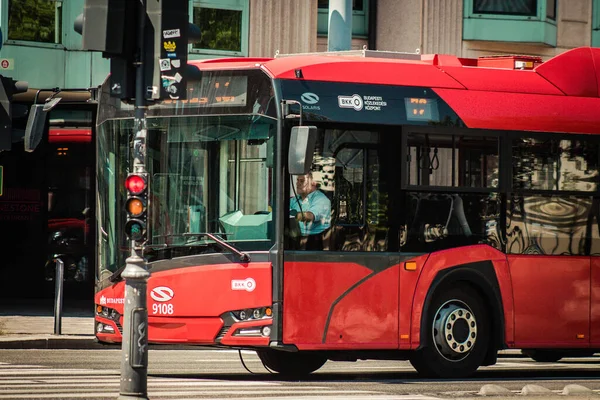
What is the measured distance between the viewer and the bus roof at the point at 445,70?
13922mm

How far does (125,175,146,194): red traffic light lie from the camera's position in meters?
10.4

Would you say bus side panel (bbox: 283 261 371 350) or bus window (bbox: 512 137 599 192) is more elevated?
bus window (bbox: 512 137 599 192)

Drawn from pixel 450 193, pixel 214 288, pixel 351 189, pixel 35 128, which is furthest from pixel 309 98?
pixel 35 128

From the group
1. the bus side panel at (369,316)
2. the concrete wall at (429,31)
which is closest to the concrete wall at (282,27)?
the concrete wall at (429,31)

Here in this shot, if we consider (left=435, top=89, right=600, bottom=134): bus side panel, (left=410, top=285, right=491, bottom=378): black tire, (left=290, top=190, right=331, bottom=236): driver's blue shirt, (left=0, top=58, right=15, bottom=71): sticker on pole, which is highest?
(left=0, top=58, right=15, bottom=71): sticker on pole

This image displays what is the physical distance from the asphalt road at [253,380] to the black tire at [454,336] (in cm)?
21

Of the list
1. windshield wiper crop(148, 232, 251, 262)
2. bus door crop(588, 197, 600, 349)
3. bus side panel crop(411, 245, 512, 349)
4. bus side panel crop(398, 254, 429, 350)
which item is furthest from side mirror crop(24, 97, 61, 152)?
bus door crop(588, 197, 600, 349)

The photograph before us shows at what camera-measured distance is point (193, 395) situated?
39.6 feet

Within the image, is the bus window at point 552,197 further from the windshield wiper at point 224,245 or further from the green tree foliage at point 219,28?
the green tree foliage at point 219,28

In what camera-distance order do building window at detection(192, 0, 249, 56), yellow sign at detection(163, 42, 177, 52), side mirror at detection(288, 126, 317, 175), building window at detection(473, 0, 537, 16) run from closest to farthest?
yellow sign at detection(163, 42, 177, 52) → side mirror at detection(288, 126, 317, 175) → building window at detection(192, 0, 249, 56) → building window at detection(473, 0, 537, 16)

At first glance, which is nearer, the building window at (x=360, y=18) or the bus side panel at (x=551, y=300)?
the bus side panel at (x=551, y=300)

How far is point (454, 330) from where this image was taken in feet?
47.3

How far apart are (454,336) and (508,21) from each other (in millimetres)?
13848

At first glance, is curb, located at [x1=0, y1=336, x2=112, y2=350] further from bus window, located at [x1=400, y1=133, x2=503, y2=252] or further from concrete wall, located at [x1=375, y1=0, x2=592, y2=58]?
concrete wall, located at [x1=375, y1=0, x2=592, y2=58]
